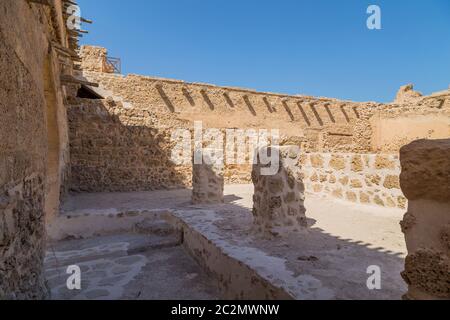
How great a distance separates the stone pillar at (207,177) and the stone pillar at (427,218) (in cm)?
486

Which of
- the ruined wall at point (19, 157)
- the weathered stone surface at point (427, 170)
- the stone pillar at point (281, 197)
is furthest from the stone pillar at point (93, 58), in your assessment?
the weathered stone surface at point (427, 170)

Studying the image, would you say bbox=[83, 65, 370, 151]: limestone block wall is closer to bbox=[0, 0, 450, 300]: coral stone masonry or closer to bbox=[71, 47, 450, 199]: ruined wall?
bbox=[71, 47, 450, 199]: ruined wall

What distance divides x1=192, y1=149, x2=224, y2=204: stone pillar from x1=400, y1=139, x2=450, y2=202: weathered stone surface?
486cm

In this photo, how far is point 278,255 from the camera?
2.86 m

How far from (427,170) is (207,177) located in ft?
16.5

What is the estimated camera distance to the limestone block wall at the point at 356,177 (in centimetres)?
510

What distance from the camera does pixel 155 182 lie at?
9422mm

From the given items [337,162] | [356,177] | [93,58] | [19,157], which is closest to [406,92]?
[337,162]

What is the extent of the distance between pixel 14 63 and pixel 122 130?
24.2 feet

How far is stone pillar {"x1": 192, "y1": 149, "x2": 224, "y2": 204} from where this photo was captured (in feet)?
20.4
